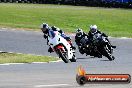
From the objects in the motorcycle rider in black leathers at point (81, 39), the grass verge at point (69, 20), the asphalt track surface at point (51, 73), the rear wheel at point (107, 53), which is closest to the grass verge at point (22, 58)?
the asphalt track surface at point (51, 73)

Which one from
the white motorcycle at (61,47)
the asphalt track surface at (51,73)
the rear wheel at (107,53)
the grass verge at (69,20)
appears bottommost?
the grass verge at (69,20)

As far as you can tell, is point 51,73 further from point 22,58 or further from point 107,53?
point 107,53

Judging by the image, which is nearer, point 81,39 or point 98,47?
point 98,47

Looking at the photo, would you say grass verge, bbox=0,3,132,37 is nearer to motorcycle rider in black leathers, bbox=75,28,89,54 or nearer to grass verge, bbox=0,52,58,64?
grass verge, bbox=0,52,58,64

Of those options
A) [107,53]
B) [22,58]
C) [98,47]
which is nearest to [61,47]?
[98,47]

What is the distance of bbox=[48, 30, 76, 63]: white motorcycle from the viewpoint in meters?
9.30

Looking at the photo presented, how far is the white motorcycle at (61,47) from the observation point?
9297 mm

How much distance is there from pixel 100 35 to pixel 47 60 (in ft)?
30.8

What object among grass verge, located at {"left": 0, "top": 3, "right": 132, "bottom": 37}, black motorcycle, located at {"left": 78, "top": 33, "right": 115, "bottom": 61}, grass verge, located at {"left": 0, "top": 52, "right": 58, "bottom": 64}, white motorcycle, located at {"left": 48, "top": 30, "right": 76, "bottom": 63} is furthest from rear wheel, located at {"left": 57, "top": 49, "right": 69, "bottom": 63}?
grass verge, located at {"left": 0, "top": 3, "right": 132, "bottom": 37}

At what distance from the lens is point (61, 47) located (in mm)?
9328

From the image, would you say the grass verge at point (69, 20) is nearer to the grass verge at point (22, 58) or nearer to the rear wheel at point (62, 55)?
the grass verge at point (22, 58)

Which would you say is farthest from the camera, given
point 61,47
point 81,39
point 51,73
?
point 51,73

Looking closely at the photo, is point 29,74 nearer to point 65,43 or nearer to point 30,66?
point 30,66

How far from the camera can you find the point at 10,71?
19969 millimetres
